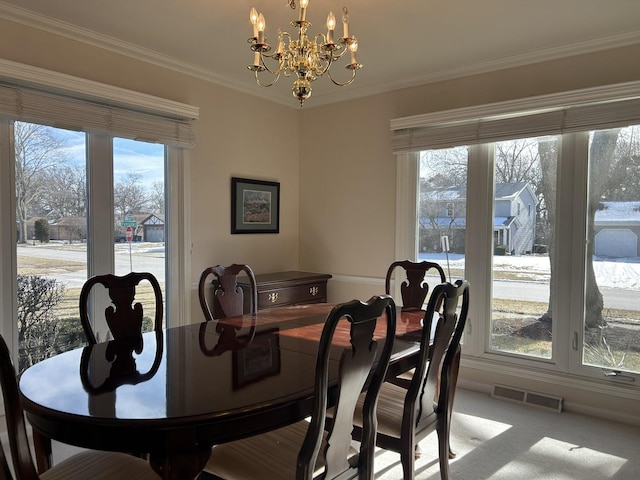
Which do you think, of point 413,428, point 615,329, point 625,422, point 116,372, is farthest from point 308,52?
point 625,422

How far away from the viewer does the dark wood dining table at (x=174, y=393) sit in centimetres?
128

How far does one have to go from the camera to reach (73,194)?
→ 10.0 ft

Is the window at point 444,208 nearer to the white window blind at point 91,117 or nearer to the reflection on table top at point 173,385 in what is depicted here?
the reflection on table top at point 173,385

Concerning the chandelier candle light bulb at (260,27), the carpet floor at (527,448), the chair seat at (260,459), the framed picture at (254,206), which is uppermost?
the chandelier candle light bulb at (260,27)

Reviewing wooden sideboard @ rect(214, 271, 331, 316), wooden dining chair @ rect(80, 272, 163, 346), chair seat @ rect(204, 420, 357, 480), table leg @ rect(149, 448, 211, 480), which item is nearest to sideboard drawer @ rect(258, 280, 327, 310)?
wooden sideboard @ rect(214, 271, 331, 316)

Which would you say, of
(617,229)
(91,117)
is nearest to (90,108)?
(91,117)

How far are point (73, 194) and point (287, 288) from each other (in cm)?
179

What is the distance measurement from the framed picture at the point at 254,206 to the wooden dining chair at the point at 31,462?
256 centimetres

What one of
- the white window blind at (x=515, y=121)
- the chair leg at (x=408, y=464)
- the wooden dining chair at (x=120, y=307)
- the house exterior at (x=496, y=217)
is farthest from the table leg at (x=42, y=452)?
the white window blind at (x=515, y=121)

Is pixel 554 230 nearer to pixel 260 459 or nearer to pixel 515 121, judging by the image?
pixel 515 121

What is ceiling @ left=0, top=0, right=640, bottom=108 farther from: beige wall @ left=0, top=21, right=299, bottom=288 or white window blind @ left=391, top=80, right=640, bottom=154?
white window blind @ left=391, top=80, right=640, bottom=154

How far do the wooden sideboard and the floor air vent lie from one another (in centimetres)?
168

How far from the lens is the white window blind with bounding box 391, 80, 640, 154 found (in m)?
2.98

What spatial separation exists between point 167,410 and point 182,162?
2.61 metres
